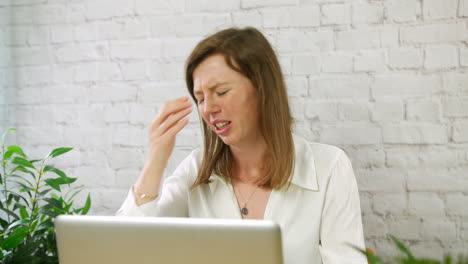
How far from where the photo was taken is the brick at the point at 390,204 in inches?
78.0

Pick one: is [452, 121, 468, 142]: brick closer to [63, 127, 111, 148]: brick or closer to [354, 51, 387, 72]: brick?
[354, 51, 387, 72]: brick

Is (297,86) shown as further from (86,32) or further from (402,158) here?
(86,32)

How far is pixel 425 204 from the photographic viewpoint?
6.41ft

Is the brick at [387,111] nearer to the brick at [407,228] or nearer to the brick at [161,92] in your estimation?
the brick at [407,228]

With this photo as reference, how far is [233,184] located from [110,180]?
2.17 ft

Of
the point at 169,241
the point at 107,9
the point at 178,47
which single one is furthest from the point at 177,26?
the point at 169,241

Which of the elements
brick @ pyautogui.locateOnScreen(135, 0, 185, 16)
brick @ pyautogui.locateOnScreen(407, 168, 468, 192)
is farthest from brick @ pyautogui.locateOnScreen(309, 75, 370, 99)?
brick @ pyautogui.locateOnScreen(135, 0, 185, 16)

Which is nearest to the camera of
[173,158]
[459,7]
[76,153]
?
[459,7]

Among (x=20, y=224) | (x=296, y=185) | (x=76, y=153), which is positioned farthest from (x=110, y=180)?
(x=296, y=185)

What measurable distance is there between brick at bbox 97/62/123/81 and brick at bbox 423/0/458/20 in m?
1.20

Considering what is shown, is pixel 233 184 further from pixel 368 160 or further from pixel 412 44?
pixel 412 44

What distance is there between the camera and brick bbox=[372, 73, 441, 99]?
6.30 feet

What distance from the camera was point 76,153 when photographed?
2.39 metres

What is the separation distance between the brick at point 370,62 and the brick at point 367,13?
0.11m
